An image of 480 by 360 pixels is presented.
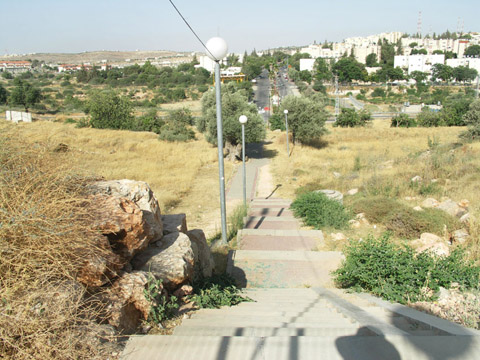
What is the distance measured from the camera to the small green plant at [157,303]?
327cm

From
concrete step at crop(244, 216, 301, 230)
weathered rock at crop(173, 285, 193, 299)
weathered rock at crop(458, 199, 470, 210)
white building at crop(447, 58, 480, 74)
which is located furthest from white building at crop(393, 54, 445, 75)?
weathered rock at crop(173, 285, 193, 299)

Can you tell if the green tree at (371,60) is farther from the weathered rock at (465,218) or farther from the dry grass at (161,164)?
the weathered rock at (465,218)

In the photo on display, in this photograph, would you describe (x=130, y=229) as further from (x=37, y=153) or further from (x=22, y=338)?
(x=22, y=338)

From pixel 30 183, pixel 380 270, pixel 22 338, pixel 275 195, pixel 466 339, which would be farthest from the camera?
pixel 275 195

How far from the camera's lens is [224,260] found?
720 cm

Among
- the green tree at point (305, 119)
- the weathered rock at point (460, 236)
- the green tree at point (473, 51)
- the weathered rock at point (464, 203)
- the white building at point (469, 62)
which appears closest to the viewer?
the weathered rock at point (460, 236)

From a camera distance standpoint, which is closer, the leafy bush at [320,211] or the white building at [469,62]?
the leafy bush at [320,211]

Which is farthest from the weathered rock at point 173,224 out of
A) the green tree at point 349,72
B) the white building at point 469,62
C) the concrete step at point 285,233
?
the white building at point 469,62

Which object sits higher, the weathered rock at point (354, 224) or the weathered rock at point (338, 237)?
the weathered rock at point (338, 237)

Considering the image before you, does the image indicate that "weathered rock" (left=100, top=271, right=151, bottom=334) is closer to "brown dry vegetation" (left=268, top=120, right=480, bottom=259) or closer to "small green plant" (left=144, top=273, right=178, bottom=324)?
"small green plant" (left=144, top=273, right=178, bottom=324)

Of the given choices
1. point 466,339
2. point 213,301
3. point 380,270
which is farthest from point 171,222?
point 466,339

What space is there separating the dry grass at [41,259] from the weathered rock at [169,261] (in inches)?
35.8

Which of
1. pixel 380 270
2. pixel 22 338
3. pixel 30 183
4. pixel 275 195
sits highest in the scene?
pixel 30 183

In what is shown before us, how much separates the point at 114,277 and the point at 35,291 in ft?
2.89
